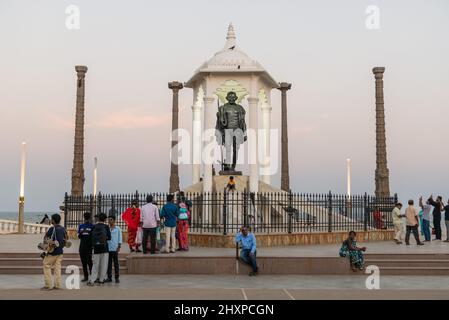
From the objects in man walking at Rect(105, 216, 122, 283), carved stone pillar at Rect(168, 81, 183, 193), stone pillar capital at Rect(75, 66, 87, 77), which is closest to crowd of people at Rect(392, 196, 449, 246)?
man walking at Rect(105, 216, 122, 283)

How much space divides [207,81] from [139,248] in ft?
28.9

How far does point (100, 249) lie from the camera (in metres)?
12.4

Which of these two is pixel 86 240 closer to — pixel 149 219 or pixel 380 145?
pixel 149 219

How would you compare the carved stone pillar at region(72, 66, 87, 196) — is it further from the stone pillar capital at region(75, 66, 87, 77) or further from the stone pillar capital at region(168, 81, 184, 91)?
the stone pillar capital at region(168, 81, 184, 91)

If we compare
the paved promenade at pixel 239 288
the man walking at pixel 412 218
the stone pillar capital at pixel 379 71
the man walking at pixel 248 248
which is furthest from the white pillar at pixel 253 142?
the stone pillar capital at pixel 379 71

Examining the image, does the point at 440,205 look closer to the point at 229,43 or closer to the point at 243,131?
the point at 243,131

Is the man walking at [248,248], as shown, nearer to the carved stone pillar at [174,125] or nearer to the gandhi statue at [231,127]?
the gandhi statue at [231,127]

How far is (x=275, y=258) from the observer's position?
14617 millimetres

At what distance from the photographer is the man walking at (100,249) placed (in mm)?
12289

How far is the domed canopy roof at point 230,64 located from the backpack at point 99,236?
1175 cm

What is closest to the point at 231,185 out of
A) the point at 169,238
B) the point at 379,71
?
the point at 169,238

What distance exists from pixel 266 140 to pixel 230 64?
Answer: 15.3 feet

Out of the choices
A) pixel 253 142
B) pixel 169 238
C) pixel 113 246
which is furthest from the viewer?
pixel 253 142
